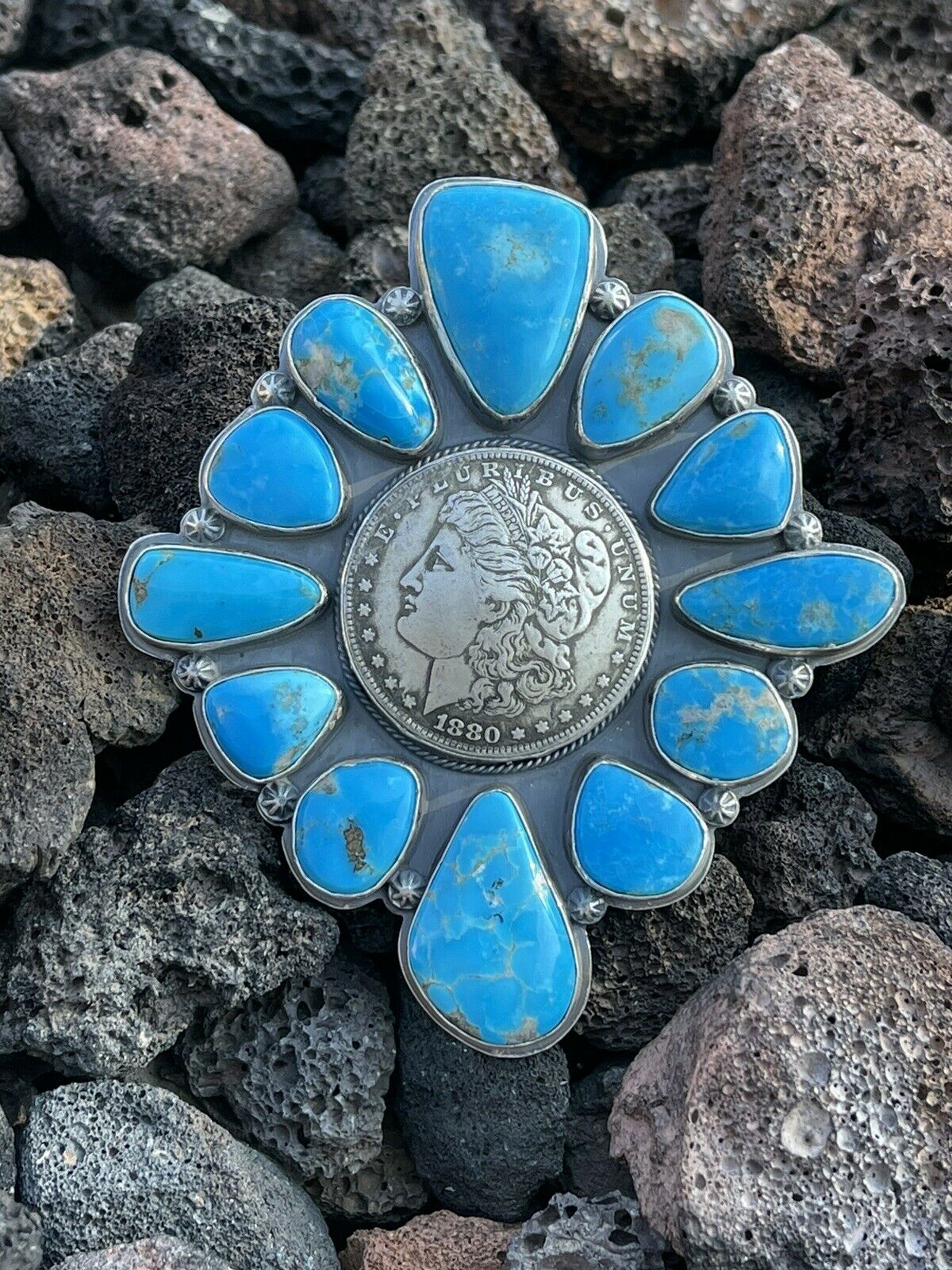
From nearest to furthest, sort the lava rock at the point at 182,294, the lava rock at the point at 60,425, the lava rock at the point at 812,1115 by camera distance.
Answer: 1. the lava rock at the point at 812,1115
2. the lava rock at the point at 60,425
3. the lava rock at the point at 182,294

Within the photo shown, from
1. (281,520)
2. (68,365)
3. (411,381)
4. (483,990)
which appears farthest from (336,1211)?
(68,365)

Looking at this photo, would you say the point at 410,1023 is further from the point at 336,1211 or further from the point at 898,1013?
the point at 898,1013

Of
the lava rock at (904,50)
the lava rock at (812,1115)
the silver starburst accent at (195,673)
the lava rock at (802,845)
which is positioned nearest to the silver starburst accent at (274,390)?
the silver starburst accent at (195,673)

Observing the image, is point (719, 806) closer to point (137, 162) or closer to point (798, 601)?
point (798, 601)

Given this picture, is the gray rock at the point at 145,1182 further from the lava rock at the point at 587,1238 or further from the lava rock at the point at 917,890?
the lava rock at the point at 917,890

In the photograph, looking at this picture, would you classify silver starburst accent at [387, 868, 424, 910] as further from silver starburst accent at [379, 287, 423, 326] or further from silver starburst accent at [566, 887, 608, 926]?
silver starburst accent at [379, 287, 423, 326]

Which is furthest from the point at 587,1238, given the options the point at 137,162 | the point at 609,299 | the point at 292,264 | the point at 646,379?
the point at 137,162
